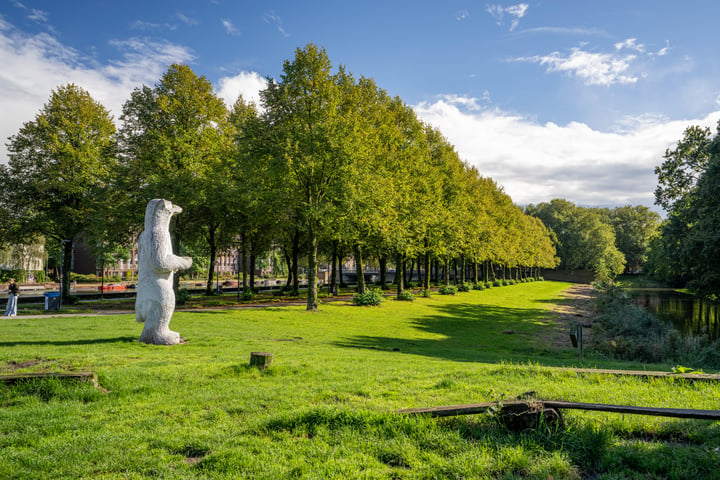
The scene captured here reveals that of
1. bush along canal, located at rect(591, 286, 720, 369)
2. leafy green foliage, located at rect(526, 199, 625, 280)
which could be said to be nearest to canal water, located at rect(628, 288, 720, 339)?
bush along canal, located at rect(591, 286, 720, 369)

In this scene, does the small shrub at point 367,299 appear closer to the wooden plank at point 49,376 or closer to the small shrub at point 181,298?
the small shrub at point 181,298

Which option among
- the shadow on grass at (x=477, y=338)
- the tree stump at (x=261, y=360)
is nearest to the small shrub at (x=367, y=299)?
the shadow on grass at (x=477, y=338)

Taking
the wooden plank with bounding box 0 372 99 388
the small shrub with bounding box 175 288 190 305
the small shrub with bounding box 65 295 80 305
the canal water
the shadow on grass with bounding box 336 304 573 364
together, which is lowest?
the canal water

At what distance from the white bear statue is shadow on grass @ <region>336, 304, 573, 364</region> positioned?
19.8 feet

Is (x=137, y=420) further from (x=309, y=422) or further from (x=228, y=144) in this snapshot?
(x=228, y=144)

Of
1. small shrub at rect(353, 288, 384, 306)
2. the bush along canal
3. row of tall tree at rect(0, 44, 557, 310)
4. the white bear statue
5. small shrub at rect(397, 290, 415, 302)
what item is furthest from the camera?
small shrub at rect(397, 290, 415, 302)

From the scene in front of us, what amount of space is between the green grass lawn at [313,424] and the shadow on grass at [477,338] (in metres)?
4.93

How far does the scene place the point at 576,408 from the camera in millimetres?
4961

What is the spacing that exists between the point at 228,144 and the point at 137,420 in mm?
29774

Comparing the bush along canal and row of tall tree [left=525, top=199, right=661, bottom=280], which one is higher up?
row of tall tree [left=525, top=199, right=661, bottom=280]

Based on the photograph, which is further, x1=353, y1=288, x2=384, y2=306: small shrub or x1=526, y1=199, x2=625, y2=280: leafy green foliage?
x1=526, y1=199, x2=625, y2=280: leafy green foliage

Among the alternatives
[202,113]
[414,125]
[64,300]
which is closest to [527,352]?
[414,125]

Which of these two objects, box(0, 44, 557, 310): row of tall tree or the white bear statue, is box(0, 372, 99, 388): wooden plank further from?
box(0, 44, 557, 310): row of tall tree

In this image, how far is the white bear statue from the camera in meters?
12.6
